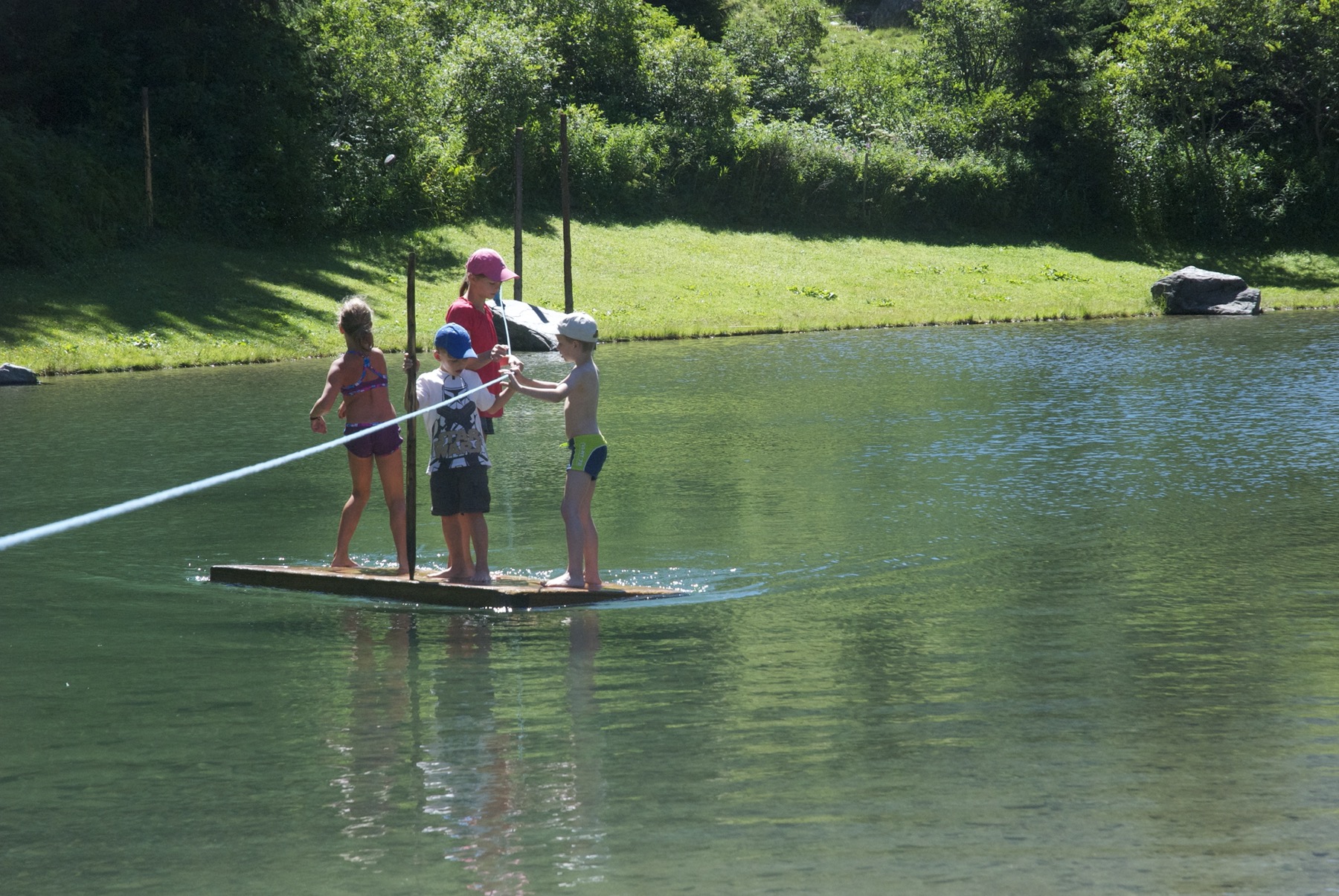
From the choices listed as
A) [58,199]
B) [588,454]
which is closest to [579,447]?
[588,454]

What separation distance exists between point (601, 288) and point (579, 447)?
28.8 meters

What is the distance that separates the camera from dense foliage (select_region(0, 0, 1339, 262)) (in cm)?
3784

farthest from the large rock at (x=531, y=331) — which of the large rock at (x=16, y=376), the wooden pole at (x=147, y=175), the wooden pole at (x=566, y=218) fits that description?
the wooden pole at (x=147, y=175)

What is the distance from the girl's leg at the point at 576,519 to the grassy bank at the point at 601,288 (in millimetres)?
19377

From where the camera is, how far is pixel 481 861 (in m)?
4.97

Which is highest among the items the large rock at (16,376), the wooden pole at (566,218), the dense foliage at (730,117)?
the dense foliage at (730,117)

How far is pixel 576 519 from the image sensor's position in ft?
29.4

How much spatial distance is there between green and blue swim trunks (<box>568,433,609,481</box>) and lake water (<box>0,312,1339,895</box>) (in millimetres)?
845

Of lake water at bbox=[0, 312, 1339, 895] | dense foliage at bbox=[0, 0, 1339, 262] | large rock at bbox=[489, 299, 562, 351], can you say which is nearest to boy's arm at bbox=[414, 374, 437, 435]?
lake water at bbox=[0, 312, 1339, 895]

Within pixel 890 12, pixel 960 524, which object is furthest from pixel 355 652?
pixel 890 12

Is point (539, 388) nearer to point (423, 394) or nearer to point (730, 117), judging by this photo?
point (423, 394)

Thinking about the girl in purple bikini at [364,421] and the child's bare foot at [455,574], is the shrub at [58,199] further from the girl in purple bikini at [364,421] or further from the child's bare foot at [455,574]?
the child's bare foot at [455,574]

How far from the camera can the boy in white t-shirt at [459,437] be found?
29.2 feet

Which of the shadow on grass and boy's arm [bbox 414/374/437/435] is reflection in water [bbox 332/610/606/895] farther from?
the shadow on grass
